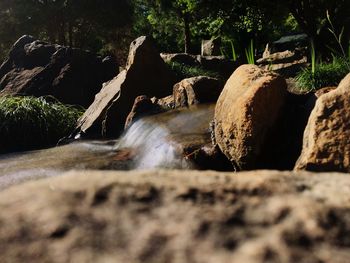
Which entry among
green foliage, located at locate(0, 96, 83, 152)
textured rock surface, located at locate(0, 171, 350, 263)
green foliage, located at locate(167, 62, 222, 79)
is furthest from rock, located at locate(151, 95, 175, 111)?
textured rock surface, located at locate(0, 171, 350, 263)

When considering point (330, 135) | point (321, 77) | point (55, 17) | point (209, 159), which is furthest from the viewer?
point (55, 17)

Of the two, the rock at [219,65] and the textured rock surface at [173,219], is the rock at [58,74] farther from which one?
the textured rock surface at [173,219]

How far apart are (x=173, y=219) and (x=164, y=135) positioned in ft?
18.4

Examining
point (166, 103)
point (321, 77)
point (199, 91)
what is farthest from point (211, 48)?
point (321, 77)

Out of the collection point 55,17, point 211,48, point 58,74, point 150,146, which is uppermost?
point 55,17

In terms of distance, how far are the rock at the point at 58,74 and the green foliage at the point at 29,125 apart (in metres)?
2.20

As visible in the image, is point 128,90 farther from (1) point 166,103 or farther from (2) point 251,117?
(2) point 251,117

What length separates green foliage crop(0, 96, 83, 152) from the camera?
10.3 metres

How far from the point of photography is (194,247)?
1310 mm

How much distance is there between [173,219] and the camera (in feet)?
4.60

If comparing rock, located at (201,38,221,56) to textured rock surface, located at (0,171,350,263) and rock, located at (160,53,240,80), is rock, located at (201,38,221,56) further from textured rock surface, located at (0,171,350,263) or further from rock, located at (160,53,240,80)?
textured rock surface, located at (0,171,350,263)

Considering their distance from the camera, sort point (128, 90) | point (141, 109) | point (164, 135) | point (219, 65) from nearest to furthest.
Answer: point (164, 135), point (141, 109), point (128, 90), point (219, 65)

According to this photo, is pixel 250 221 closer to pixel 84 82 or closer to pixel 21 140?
pixel 21 140

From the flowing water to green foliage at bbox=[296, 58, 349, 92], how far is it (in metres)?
1.54
